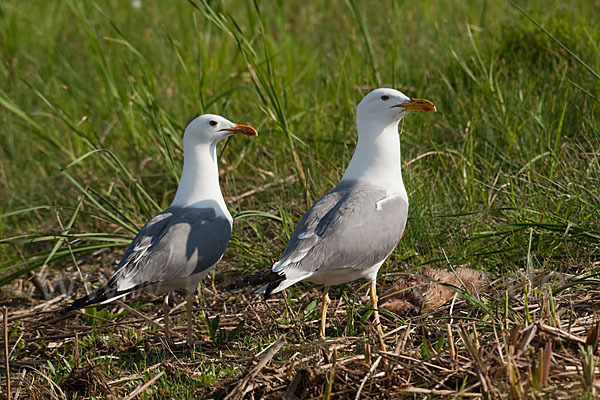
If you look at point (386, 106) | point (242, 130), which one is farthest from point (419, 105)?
point (242, 130)

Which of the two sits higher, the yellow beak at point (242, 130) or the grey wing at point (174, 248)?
the yellow beak at point (242, 130)

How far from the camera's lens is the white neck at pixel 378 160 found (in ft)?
12.6

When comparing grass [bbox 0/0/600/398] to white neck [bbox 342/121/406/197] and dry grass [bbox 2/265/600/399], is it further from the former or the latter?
white neck [bbox 342/121/406/197]

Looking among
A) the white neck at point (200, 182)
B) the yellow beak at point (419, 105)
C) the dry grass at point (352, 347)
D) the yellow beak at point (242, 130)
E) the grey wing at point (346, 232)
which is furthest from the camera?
the yellow beak at point (242, 130)

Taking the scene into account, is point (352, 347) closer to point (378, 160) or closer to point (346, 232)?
point (346, 232)

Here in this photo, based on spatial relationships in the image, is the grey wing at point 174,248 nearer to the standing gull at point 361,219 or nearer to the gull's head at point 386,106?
the standing gull at point 361,219

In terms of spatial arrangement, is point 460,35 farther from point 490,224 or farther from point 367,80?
point 490,224

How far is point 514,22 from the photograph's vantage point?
6.32 meters

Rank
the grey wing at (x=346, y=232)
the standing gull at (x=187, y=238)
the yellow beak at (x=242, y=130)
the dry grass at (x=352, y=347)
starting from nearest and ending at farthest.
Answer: the dry grass at (x=352, y=347), the grey wing at (x=346, y=232), the standing gull at (x=187, y=238), the yellow beak at (x=242, y=130)

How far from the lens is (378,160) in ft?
12.7

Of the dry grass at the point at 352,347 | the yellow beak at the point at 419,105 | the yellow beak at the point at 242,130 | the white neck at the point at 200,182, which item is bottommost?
the dry grass at the point at 352,347

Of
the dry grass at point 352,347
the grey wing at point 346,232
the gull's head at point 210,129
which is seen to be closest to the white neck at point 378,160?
the grey wing at point 346,232

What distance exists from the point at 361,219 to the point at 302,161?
172 cm

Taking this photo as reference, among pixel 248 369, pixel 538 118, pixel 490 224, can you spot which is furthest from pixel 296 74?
pixel 248 369
